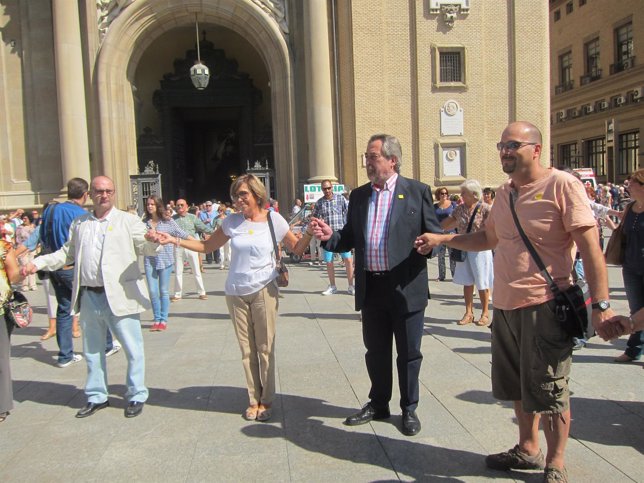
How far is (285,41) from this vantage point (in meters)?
20.1

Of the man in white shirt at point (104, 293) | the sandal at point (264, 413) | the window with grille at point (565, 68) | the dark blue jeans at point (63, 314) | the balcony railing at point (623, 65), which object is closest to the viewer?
the sandal at point (264, 413)

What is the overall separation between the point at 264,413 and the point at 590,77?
1828 inches

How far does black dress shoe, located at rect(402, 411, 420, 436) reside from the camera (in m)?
4.09

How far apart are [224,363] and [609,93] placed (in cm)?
4308

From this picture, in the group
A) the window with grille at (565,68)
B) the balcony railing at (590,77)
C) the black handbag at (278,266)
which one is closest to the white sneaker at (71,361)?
the black handbag at (278,266)

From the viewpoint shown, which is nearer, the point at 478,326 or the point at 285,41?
the point at 478,326

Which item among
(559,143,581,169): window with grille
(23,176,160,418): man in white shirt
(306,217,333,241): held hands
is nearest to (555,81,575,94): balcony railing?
(559,143,581,169): window with grille

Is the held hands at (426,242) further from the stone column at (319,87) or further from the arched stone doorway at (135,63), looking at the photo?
the arched stone doorway at (135,63)

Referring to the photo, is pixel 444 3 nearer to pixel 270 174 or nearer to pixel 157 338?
pixel 270 174

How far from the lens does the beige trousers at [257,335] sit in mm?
4539

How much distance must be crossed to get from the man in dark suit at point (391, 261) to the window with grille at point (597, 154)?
44.3m

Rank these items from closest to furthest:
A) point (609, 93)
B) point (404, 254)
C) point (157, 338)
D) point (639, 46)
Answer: point (404, 254) < point (157, 338) < point (639, 46) < point (609, 93)

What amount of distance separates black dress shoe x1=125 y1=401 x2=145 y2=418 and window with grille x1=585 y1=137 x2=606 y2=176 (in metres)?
45.1

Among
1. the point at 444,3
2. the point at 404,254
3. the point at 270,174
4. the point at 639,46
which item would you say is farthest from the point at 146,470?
the point at 639,46
